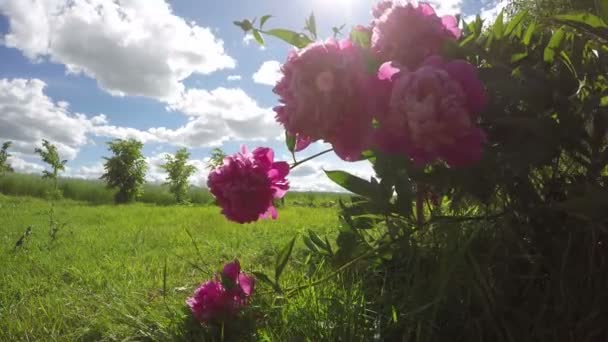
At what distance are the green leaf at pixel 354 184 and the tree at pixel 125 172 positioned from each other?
64.6 feet

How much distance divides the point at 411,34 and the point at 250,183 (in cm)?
56

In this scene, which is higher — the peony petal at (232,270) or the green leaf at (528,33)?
the green leaf at (528,33)

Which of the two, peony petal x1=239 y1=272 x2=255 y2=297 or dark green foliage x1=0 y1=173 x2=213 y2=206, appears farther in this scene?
dark green foliage x1=0 y1=173 x2=213 y2=206

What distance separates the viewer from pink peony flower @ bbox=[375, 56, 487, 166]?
82cm

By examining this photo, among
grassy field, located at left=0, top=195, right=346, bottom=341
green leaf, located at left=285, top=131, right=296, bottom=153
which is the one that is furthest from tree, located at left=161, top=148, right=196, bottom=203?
green leaf, located at left=285, top=131, right=296, bottom=153

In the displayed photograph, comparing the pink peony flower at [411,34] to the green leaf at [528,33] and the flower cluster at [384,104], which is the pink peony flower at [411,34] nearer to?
the flower cluster at [384,104]

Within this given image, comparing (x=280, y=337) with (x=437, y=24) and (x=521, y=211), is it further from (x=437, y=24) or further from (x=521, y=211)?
(x=437, y=24)

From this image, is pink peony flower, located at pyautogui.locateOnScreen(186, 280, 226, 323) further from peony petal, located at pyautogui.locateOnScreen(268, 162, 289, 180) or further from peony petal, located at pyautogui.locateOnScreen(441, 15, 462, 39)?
peony petal, located at pyautogui.locateOnScreen(441, 15, 462, 39)

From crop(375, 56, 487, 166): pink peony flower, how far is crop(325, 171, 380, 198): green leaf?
12.6 inches

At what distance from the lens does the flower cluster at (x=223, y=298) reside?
1.63 metres

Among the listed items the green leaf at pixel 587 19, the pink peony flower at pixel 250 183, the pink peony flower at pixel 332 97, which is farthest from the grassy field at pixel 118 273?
the green leaf at pixel 587 19

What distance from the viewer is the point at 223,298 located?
64.9 inches

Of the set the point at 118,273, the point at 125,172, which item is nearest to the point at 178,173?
the point at 125,172

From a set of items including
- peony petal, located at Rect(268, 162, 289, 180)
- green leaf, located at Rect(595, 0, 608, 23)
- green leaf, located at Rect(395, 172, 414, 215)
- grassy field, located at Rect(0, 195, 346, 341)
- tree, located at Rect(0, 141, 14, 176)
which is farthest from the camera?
tree, located at Rect(0, 141, 14, 176)
